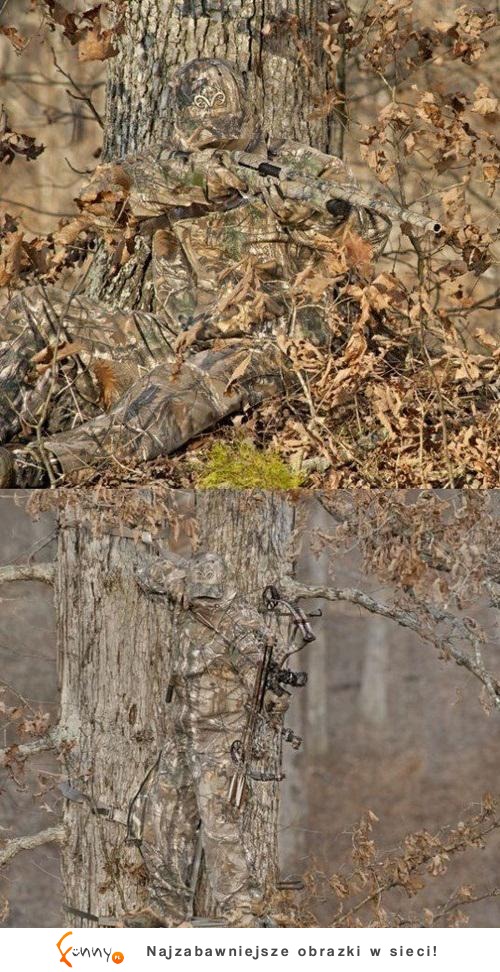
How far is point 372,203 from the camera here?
13.2ft

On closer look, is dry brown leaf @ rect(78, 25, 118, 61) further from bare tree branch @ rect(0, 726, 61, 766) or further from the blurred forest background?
bare tree branch @ rect(0, 726, 61, 766)

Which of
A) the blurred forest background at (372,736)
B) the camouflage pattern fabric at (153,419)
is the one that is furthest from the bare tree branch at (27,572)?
the camouflage pattern fabric at (153,419)

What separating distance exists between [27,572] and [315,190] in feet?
4.86

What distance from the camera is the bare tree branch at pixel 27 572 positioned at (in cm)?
377

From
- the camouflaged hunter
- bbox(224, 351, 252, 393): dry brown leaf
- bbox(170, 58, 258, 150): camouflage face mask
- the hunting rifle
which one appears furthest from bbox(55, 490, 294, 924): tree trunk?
bbox(170, 58, 258, 150): camouflage face mask

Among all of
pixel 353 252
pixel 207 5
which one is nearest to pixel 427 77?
pixel 207 5

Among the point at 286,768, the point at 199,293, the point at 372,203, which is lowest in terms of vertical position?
the point at 286,768

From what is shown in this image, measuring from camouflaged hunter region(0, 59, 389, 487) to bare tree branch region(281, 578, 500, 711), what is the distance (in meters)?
0.64

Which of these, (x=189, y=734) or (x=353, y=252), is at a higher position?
(x=353, y=252)

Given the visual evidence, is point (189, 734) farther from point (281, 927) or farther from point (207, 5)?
point (207, 5)

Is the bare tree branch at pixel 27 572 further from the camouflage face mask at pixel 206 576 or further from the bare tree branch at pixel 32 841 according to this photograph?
the bare tree branch at pixel 32 841

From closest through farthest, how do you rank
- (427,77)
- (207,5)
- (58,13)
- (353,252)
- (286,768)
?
1. (286,768)
2. (353,252)
3. (207,5)
4. (58,13)
5. (427,77)
